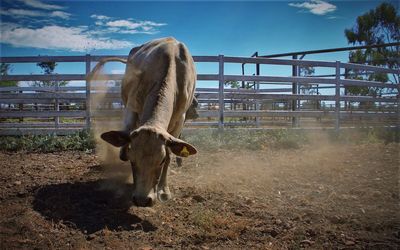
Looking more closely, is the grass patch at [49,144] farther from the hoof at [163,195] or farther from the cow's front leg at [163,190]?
the hoof at [163,195]

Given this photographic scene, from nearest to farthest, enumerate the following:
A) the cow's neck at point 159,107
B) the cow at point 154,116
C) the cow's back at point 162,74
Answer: the cow at point 154,116 → the cow's neck at point 159,107 → the cow's back at point 162,74

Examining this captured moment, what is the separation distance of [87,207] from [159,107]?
4.84 ft

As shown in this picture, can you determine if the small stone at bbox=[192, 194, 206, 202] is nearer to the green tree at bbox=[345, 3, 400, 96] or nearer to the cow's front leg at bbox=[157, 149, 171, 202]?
the cow's front leg at bbox=[157, 149, 171, 202]

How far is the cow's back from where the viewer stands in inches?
198

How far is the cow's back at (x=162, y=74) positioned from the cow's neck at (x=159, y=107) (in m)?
0.15

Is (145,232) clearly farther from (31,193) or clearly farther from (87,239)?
(31,193)

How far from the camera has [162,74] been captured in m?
4.94

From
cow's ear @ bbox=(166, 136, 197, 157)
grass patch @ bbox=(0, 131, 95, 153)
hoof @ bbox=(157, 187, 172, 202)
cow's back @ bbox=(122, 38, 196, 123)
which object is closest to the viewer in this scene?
cow's ear @ bbox=(166, 136, 197, 157)

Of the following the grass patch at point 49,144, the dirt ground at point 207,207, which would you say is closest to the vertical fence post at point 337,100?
the dirt ground at point 207,207

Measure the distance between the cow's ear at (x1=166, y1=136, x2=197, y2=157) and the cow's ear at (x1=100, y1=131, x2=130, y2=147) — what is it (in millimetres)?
509

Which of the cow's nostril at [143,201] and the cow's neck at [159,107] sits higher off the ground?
the cow's neck at [159,107]

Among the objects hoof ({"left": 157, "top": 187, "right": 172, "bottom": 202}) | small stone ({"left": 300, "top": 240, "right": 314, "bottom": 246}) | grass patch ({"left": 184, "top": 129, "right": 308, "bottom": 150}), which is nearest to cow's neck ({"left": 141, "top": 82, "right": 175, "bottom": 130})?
hoof ({"left": 157, "top": 187, "right": 172, "bottom": 202})

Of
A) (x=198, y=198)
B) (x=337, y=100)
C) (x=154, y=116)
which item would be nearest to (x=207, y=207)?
(x=198, y=198)

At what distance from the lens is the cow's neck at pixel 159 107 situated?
4195mm
